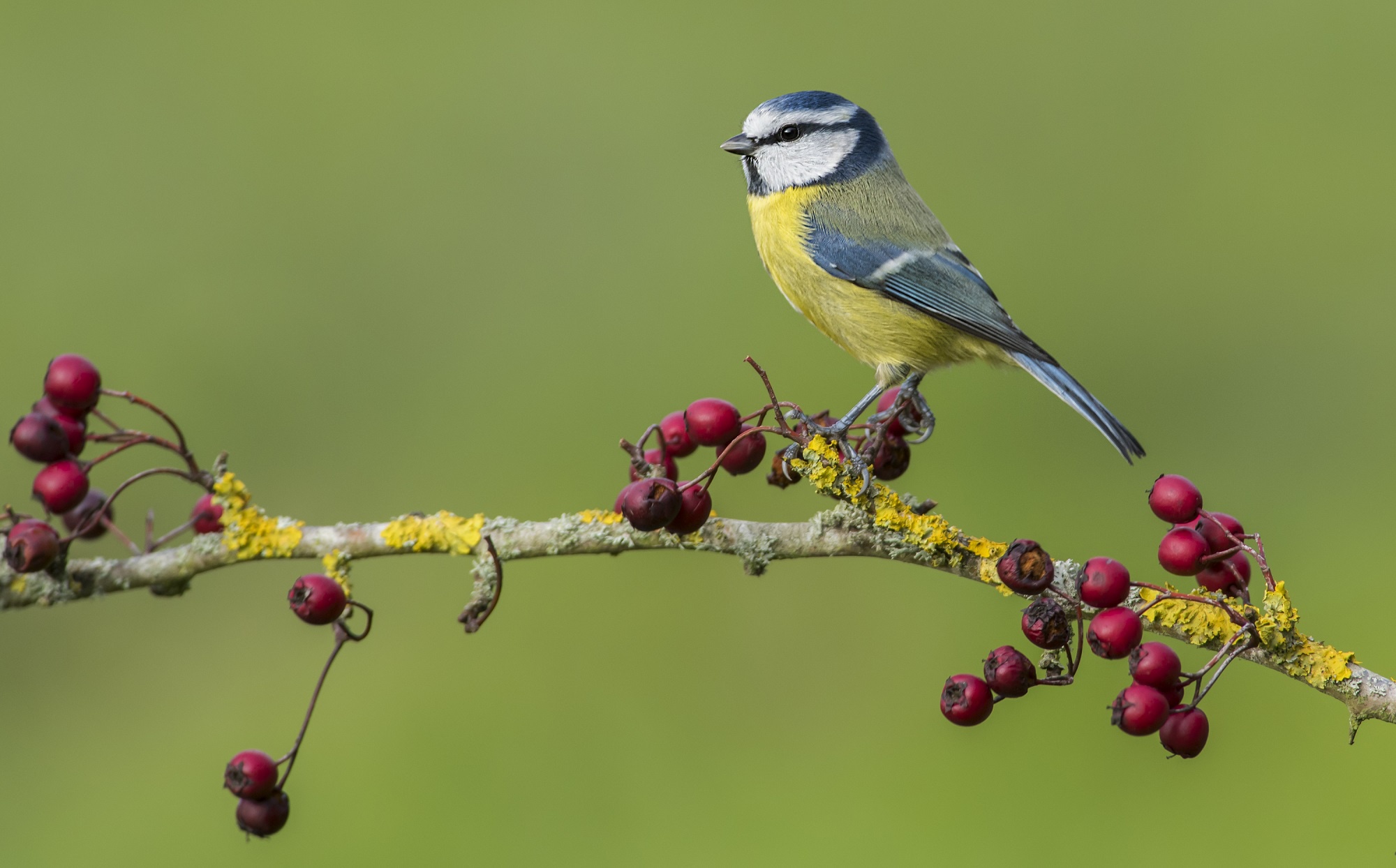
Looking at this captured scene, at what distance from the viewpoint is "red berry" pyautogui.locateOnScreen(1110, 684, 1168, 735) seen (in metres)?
1.27

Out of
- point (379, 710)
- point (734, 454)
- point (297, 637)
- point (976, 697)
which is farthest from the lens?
point (297, 637)

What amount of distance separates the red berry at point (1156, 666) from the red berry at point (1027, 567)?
126 mm

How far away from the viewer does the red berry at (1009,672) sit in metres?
1.37

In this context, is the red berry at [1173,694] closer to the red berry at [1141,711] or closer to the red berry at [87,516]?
the red berry at [1141,711]

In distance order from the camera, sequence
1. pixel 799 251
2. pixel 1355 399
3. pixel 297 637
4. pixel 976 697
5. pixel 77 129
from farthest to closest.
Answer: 1. pixel 77 129
2. pixel 1355 399
3. pixel 297 637
4. pixel 799 251
5. pixel 976 697

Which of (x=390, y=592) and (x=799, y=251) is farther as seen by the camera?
(x=390, y=592)

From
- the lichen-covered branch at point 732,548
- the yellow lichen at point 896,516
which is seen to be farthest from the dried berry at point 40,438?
the yellow lichen at point 896,516

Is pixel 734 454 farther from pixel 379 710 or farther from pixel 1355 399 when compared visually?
pixel 1355 399

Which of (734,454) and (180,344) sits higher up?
(180,344)

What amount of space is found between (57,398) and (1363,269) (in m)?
3.81

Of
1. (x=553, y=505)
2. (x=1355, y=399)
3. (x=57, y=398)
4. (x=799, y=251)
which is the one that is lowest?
(x=57, y=398)

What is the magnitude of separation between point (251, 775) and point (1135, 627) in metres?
1.07

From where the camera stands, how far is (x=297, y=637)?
11.0 feet

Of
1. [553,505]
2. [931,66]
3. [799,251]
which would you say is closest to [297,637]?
[553,505]
